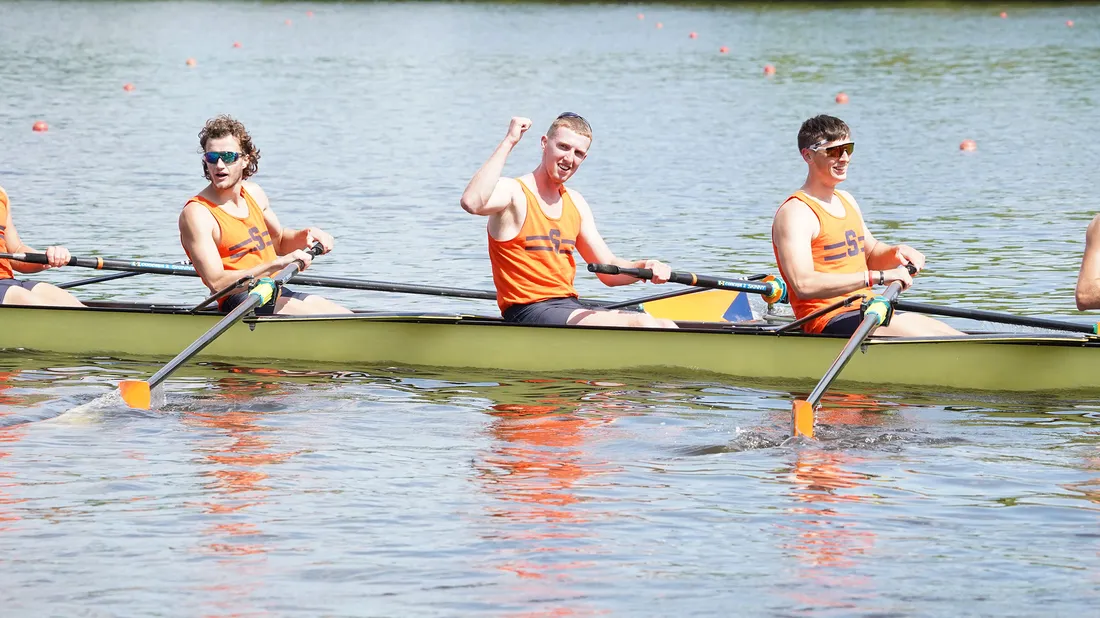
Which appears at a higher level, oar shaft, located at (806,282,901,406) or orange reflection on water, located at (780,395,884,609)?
oar shaft, located at (806,282,901,406)

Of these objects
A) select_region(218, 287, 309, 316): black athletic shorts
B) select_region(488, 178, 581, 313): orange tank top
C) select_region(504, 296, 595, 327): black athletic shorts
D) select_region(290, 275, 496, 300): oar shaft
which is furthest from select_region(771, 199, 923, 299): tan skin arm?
select_region(218, 287, 309, 316): black athletic shorts

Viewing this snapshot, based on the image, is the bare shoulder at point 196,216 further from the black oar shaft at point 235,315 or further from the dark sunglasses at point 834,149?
the dark sunglasses at point 834,149

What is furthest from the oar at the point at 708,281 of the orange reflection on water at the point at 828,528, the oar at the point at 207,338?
the oar at the point at 207,338

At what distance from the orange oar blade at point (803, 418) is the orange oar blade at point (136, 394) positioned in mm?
3267

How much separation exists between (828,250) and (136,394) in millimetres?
3586

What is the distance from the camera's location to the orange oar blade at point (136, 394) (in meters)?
8.99

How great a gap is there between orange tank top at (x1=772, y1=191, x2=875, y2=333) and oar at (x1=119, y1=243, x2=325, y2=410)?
2.69 m

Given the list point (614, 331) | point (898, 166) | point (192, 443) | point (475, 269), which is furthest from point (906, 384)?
point (898, 166)

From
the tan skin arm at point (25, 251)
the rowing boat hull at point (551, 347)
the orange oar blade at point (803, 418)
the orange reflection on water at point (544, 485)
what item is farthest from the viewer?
the tan skin arm at point (25, 251)

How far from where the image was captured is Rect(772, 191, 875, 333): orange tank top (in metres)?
8.99

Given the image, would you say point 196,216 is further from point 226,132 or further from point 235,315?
point 235,315

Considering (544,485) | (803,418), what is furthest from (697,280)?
(544,485)

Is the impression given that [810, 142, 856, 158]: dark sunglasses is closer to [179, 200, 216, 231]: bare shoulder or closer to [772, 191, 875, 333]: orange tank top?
[772, 191, 875, 333]: orange tank top

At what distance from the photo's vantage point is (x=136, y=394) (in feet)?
29.6
